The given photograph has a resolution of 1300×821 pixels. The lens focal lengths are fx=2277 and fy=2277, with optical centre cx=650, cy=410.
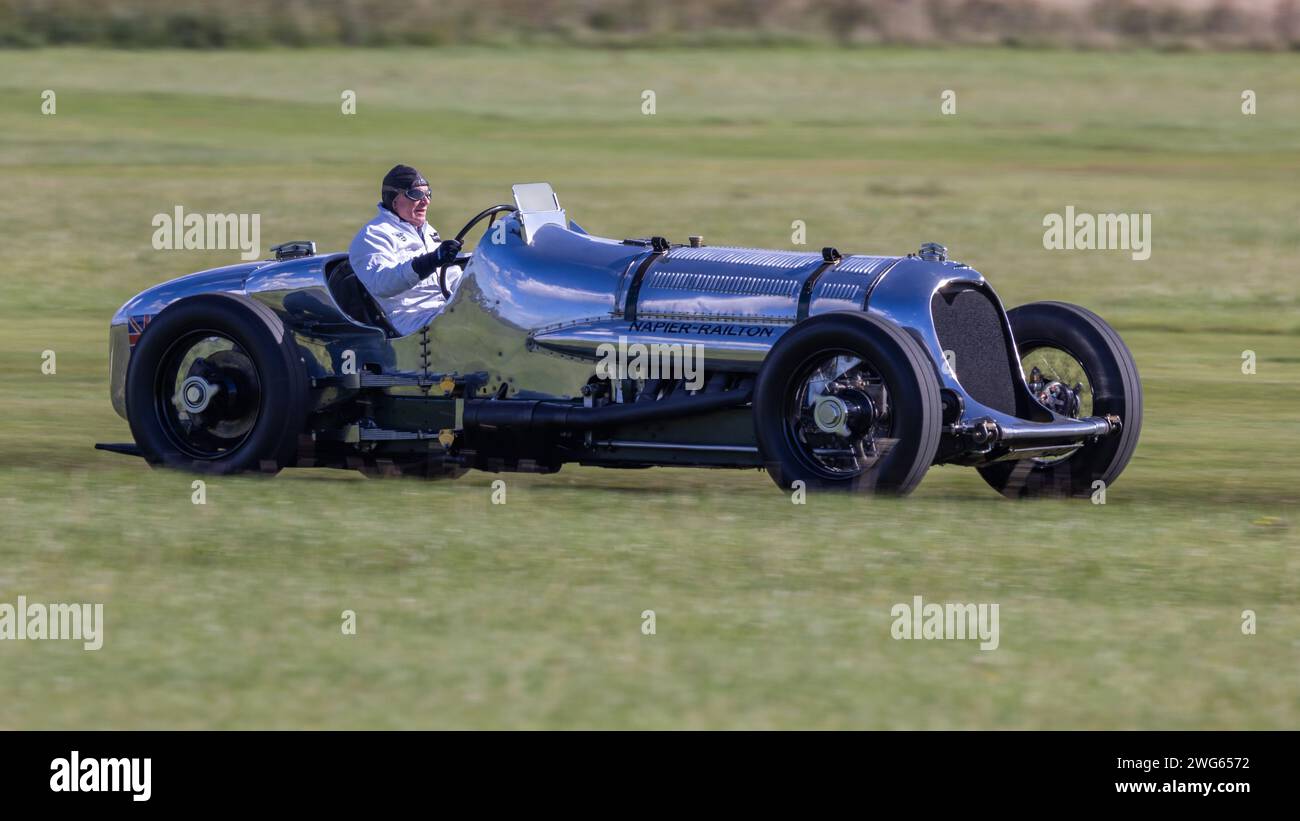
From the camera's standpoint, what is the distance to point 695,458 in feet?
33.6

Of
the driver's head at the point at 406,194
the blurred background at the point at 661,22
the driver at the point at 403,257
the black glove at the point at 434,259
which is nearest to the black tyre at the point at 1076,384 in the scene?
the black glove at the point at 434,259

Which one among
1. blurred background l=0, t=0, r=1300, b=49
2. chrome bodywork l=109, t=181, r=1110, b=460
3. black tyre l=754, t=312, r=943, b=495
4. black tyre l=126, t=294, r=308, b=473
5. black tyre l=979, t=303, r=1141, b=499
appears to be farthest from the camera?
blurred background l=0, t=0, r=1300, b=49

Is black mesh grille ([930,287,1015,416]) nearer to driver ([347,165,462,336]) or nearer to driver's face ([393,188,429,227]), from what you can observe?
driver ([347,165,462,336])

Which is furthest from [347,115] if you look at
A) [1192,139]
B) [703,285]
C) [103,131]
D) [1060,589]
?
[1060,589]

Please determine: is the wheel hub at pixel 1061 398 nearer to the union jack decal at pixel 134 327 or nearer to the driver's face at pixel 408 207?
the driver's face at pixel 408 207

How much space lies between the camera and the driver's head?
11.2m

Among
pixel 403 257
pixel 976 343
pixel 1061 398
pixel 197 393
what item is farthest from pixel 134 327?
pixel 1061 398

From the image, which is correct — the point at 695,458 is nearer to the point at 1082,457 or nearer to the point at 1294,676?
the point at 1082,457

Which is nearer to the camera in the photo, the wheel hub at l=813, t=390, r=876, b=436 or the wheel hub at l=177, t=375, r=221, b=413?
the wheel hub at l=813, t=390, r=876, b=436

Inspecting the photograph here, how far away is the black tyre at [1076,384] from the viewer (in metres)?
10.6

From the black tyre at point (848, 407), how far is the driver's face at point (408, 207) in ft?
8.05

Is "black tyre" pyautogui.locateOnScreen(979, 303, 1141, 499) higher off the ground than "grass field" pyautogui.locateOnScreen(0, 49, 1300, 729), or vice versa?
"black tyre" pyautogui.locateOnScreen(979, 303, 1141, 499)

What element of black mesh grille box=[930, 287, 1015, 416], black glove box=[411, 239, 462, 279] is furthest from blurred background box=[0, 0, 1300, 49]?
black mesh grille box=[930, 287, 1015, 416]

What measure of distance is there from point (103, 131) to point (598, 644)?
3155 centimetres
